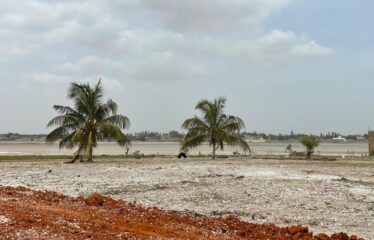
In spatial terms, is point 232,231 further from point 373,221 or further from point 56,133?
point 56,133

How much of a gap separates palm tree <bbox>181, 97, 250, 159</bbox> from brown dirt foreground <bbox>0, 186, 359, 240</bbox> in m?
28.7

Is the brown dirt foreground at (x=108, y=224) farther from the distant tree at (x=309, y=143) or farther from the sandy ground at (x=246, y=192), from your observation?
the distant tree at (x=309, y=143)

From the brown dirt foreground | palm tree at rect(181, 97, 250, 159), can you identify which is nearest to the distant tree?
palm tree at rect(181, 97, 250, 159)

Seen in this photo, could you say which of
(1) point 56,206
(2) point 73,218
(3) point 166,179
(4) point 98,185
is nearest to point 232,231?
(2) point 73,218

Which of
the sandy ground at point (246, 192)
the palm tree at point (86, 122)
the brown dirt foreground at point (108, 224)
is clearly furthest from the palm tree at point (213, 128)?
the brown dirt foreground at point (108, 224)

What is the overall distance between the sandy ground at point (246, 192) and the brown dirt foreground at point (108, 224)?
1.66m

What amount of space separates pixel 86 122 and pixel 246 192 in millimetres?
19675

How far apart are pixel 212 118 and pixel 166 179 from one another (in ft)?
67.3

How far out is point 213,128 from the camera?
39750 millimetres

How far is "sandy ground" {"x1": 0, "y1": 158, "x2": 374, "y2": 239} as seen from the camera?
1189 cm

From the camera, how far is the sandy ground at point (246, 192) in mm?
11891

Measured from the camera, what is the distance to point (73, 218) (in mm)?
8789

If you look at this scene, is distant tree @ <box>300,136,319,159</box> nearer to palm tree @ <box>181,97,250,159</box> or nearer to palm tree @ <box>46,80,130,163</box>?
palm tree @ <box>181,97,250,159</box>

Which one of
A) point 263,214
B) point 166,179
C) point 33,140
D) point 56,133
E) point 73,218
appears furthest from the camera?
point 33,140
